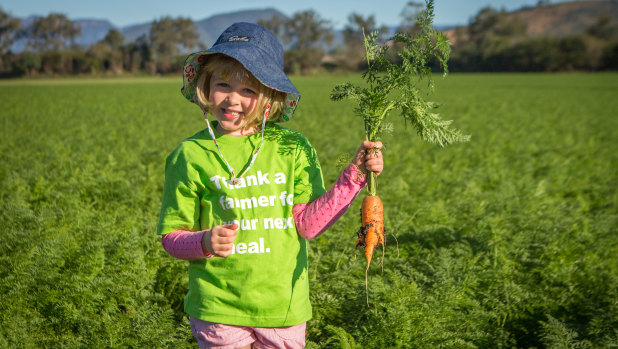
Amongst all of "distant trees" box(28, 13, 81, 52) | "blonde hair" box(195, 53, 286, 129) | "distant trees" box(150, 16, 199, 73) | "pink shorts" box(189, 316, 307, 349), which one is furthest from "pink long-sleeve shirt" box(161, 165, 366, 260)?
"distant trees" box(28, 13, 81, 52)

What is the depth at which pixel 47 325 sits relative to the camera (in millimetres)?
3400

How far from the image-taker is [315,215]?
80.0 inches

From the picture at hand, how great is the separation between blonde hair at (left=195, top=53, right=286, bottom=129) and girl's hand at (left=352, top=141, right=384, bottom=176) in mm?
477

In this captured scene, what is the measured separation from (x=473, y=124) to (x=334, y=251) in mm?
13957

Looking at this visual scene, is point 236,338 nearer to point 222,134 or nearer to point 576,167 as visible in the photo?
point 222,134

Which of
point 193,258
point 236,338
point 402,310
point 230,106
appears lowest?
point 402,310

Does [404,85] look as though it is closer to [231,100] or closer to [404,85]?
[404,85]

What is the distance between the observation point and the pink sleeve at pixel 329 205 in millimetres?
1987

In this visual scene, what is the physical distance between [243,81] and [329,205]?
660 millimetres

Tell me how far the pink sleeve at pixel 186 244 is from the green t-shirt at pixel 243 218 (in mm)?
49

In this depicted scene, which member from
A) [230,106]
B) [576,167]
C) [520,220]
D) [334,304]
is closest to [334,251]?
[334,304]

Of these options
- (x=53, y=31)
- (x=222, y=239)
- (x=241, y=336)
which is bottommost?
(x=241, y=336)

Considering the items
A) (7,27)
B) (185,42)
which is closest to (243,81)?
(185,42)

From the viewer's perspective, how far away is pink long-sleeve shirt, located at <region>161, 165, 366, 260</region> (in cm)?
193
